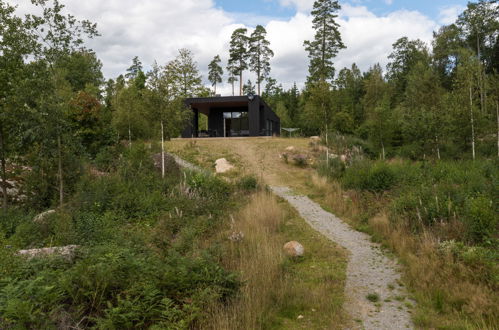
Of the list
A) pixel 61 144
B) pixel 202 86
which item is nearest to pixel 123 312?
pixel 61 144

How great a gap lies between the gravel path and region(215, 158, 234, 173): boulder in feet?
27.1

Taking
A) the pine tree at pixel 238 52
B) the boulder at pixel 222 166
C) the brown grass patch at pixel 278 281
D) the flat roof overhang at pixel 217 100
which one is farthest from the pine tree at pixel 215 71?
the brown grass patch at pixel 278 281

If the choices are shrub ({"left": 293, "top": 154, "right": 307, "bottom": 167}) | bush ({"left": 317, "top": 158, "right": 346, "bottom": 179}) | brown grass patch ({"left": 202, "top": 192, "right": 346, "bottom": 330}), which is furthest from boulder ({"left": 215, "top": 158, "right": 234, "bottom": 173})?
brown grass patch ({"left": 202, "top": 192, "right": 346, "bottom": 330})

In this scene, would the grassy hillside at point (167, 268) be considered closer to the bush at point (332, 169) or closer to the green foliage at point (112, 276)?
the green foliage at point (112, 276)

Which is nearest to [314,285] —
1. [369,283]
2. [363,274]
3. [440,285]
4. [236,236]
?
[369,283]

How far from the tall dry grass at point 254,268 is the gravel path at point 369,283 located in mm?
1139

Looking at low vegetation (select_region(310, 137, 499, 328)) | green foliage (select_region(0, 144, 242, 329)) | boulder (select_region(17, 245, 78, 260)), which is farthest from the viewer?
boulder (select_region(17, 245, 78, 260))

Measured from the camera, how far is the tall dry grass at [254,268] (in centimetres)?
360

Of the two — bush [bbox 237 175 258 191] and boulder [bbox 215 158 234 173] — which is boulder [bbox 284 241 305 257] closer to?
bush [bbox 237 175 258 191]

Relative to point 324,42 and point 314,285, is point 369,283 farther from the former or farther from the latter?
point 324,42

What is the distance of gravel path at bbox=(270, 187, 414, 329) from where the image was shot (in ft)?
13.2

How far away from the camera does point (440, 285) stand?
180 inches

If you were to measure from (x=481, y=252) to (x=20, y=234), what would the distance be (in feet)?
30.1

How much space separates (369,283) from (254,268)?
2.02 m
